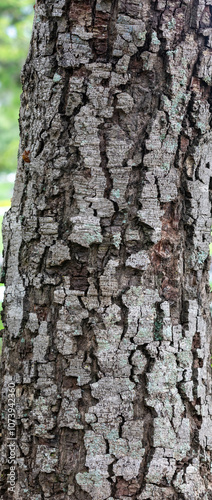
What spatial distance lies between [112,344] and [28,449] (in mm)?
382

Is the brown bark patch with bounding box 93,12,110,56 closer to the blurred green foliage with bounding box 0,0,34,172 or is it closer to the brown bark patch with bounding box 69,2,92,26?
the brown bark patch with bounding box 69,2,92,26

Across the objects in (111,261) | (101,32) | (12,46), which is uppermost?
(12,46)

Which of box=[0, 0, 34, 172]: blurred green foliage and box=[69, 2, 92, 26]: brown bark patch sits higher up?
box=[0, 0, 34, 172]: blurred green foliage

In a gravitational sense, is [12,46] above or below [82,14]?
above

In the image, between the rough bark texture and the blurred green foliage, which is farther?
the blurred green foliage

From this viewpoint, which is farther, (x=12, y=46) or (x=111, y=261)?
(x=12, y=46)

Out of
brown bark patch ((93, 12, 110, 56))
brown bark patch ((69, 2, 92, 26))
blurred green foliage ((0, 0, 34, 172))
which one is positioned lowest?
brown bark patch ((93, 12, 110, 56))

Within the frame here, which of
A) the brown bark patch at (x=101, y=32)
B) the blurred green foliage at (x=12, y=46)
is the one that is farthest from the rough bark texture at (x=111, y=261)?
the blurred green foliage at (x=12, y=46)

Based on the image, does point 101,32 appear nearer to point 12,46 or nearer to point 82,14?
point 82,14

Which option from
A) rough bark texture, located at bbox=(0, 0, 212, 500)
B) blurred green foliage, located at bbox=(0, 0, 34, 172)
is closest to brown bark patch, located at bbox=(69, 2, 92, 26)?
rough bark texture, located at bbox=(0, 0, 212, 500)

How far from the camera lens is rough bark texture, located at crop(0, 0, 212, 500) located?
4.00 feet

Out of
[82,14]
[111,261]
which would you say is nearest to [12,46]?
[82,14]

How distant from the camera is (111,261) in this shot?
123 cm

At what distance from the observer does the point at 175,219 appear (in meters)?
1.30
